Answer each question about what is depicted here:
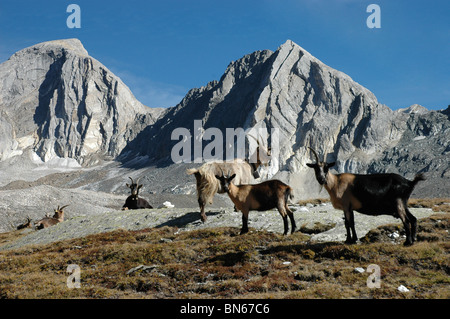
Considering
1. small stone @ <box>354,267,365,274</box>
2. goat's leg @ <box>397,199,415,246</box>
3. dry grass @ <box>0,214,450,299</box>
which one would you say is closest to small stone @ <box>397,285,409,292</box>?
dry grass @ <box>0,214,450,299</box>

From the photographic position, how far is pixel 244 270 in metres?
11.1

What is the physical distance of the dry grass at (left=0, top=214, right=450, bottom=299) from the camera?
9312mm

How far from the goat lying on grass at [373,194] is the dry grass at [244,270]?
0.96m

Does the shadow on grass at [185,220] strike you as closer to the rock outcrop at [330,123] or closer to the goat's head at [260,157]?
the goat's head at [260,157]

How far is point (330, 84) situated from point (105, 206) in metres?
141

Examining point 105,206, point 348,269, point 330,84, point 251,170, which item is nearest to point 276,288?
point 348,269

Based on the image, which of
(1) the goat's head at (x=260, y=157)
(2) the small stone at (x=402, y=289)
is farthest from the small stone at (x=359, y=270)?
(1) the goat's head at (x=260, y=157)

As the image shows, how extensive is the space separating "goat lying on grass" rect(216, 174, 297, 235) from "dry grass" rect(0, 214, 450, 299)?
106 cm

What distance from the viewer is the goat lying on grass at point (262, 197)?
49.4ft

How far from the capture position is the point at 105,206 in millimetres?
76938
